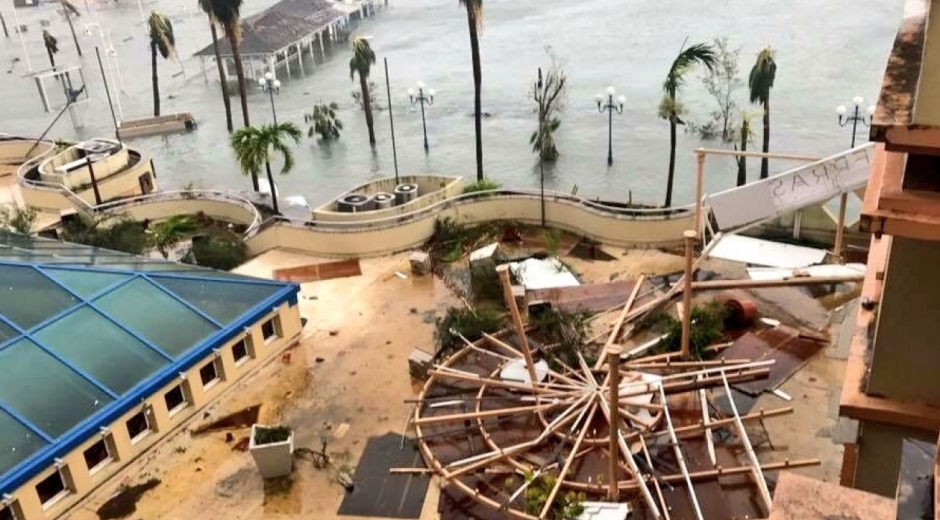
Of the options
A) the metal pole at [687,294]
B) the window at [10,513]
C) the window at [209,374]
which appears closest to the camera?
→ the window at [10,513]

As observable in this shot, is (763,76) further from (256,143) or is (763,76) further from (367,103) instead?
(367,103)

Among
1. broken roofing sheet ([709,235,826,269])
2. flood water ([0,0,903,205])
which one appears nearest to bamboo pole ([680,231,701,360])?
broken roofing sheet ([709,235,826,269])

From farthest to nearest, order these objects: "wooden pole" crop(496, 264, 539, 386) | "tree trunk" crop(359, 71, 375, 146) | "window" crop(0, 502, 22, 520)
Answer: "tree trunk" crop(359, 71, 375, 146) < "wooden pole" crop(496, 264, 539, 386) < "window" crop(0, 502, 22, 520)

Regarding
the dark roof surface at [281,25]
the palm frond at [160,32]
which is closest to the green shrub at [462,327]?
the palm frond at [160,32]

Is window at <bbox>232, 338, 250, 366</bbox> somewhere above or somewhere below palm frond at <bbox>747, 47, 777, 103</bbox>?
below

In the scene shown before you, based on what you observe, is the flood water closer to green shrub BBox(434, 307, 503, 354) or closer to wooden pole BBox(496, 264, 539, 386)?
green shrub BBox(434, 307, 503, 354)

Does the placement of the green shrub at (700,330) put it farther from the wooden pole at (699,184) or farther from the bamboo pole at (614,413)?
the bamboo pole at (614,413)

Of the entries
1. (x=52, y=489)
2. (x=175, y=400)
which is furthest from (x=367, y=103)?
(x=52, y=489)
